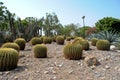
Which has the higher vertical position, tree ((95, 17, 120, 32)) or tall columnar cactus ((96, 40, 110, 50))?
tree ((95, 17, 120, 32))

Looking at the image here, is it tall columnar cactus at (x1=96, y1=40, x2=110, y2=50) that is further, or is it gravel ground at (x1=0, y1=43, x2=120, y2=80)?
tall columnar cactus at (x1=96, y1=40, x2=110, y2=50)

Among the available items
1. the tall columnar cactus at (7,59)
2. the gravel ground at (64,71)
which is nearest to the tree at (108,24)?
the gravel ground at (64,71)

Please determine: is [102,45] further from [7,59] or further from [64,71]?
[7,59]

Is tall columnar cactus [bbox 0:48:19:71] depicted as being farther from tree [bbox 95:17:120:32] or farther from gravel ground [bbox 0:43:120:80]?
tree [bbox 95:17:120:32]

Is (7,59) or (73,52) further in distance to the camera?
(73,52)

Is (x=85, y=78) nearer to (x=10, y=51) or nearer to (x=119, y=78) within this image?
(x=119, y=78)

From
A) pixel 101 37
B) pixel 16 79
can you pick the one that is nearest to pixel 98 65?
pixel 16 79

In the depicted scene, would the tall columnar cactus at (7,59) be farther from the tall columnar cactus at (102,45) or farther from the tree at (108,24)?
the tree at (108,24)

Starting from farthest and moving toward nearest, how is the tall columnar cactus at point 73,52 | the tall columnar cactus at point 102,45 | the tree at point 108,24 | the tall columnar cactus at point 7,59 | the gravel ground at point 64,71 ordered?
the tree at point 108,24
the tall columnar cactus at point 102,45
the tall columnar cactus at point 73,52
the tall columnar cactus at point 7,59
the gravel ground at point 64,71

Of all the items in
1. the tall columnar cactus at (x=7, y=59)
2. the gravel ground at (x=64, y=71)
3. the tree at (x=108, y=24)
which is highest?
the tree at (x=108, y=24)

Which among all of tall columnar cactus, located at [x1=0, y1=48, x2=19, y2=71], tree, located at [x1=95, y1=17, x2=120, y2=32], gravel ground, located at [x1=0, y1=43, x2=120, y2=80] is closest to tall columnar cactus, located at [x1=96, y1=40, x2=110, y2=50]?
gravel ground, located at [x1=0, y1=43, x2=120, y2=80]

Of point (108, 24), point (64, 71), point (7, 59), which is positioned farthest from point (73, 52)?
point (108, 24)

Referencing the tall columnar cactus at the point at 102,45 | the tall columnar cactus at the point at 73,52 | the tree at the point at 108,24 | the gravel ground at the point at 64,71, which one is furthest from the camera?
the tree at the point at 108,24

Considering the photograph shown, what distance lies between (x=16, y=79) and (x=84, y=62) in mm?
2619
